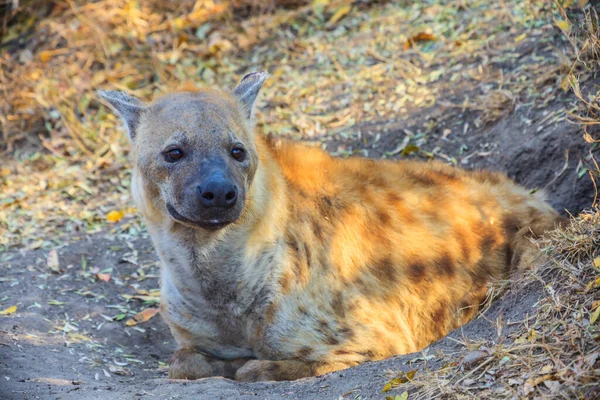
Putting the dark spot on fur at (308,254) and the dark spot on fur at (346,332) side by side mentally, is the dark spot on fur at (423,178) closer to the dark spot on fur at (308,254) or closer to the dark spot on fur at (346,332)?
the dark spot on fur at (308,254)

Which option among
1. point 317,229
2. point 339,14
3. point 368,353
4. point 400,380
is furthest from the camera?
point 339,14

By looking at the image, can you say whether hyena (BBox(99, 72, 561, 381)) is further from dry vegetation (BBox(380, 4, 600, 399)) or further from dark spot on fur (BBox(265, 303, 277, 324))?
dry vegetation (BBox(380, 4, 600, 399))

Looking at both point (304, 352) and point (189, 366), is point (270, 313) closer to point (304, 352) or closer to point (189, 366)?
point (304, 352)

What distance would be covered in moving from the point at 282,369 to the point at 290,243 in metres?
0.61

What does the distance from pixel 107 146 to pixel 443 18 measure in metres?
2.98

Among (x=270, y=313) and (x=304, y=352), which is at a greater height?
(x=270, y=313)

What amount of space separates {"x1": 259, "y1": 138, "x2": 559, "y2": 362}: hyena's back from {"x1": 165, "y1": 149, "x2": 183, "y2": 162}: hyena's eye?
25.8 inches

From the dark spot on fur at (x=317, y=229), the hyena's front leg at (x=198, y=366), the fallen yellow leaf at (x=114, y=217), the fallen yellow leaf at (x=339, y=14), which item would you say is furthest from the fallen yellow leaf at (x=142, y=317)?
the fallen yellow leaf at (x=339, y=14)

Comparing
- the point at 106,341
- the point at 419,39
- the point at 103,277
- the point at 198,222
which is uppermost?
the point at 198,222

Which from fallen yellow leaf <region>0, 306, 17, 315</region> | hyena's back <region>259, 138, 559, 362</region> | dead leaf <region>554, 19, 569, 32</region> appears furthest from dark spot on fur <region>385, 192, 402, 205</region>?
fallen yellow leaf <region>0, 306, 17, 315</region>

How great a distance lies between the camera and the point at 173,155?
142 inches

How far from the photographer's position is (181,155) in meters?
3.61

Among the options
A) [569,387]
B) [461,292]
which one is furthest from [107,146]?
[569,387]

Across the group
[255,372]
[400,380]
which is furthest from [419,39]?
[400,380]
